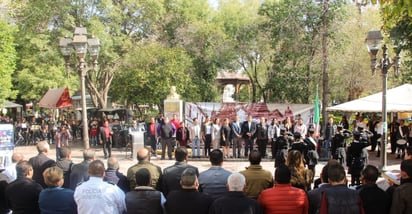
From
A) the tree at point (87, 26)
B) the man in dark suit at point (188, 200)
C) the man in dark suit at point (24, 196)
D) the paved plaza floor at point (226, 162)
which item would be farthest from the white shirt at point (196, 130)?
the man in dark suit at point (188, 200)

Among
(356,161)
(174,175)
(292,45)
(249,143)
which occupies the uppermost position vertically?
(292,45)

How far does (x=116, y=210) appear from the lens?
5102 millimetres

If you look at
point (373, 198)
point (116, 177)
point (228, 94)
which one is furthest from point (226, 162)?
point (228, 94)

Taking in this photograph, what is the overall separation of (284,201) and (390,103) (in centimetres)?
1359

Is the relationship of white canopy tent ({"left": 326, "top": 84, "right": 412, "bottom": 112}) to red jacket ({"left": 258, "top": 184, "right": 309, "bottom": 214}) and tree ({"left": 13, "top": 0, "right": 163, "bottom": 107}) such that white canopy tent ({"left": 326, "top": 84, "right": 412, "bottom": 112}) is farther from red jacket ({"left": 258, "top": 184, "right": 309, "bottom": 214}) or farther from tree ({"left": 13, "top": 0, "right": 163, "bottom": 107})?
tree ({"left": 13, "top": 0, "right": 163, "bottom": 107})

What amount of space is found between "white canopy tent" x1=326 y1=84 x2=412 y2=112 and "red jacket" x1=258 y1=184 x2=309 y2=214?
12.8 m

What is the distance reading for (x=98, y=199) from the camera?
5.01 meters

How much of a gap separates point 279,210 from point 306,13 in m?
20.0

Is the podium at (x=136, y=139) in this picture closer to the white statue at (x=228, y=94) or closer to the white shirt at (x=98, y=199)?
the white shirt at (x=98, y=199)

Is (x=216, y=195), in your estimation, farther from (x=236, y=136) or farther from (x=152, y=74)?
(x=152, y=74)

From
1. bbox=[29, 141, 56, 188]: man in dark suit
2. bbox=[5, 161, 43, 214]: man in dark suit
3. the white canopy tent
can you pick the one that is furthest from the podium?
bbox=[5, 161, 43, 214]: man in dark suit

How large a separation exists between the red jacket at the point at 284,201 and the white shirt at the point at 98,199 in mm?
1636

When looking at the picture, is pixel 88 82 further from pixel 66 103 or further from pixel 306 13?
pixel 306 13

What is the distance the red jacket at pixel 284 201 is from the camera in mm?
4797
